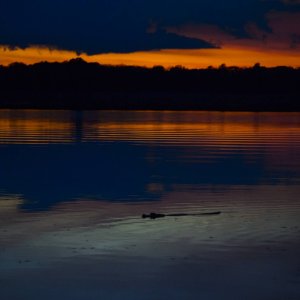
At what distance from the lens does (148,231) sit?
10977mm

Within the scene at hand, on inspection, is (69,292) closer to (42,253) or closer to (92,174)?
(42,253)

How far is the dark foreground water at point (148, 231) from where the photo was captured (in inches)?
330

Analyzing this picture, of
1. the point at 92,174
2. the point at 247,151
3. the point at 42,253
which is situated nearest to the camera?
the point at 42,253

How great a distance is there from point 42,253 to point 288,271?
2745mm

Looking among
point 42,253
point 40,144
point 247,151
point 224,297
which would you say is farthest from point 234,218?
point 40,144

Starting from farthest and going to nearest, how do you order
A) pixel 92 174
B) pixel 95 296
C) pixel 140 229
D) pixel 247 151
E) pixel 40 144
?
pixel 40 144 → pixel 247 151 → pixel 92 174 → pixel 140 229 → pixel 95 296

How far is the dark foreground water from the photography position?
8383 mm

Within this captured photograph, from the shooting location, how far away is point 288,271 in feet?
29.2

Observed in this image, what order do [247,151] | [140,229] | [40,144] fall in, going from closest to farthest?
1. [140,229]
2. [247,151]
3. [40,144]

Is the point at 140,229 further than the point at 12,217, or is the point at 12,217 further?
the point at 12,217

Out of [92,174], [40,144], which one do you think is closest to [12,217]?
[92,174]

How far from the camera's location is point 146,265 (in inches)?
359

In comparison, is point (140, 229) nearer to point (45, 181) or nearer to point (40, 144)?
point (45, 181)

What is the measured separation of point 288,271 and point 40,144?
20651 millimetres
